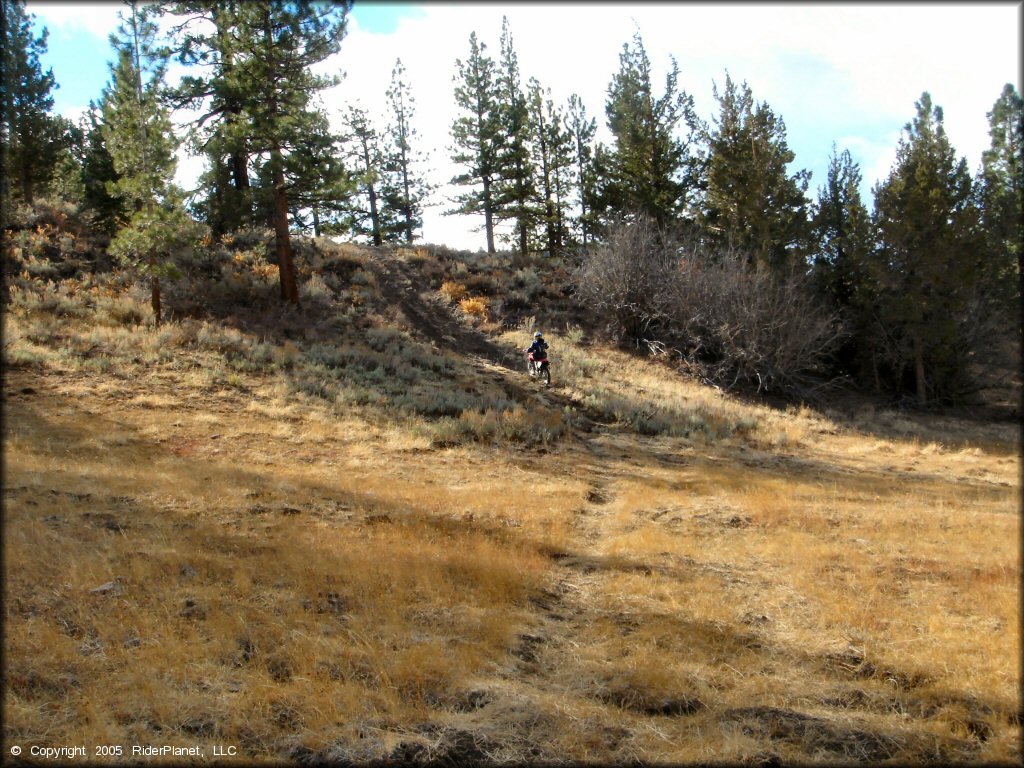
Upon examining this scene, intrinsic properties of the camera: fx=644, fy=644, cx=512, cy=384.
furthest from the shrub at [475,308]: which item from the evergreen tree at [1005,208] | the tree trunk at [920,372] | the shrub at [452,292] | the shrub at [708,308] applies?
the evergreen tree at [1005,208]

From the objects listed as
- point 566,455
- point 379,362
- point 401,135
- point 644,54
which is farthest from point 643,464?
point 401,135

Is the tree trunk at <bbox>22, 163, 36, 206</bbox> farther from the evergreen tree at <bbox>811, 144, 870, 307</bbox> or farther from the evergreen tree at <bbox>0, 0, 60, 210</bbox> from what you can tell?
the evergreen tree at <bbox>811, 144, 870, 307</bbox>

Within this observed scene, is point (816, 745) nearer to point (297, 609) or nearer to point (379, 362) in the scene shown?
point (297, 609)

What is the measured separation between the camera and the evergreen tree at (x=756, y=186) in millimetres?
31391

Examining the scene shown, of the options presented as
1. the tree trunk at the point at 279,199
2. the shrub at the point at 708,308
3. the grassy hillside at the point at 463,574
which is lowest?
the grassy hillside at the point at 463,574

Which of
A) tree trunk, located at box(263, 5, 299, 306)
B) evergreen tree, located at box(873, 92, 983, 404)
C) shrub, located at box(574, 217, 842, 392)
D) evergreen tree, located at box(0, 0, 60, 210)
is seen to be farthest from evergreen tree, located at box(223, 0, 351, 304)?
evergreen tree, located at box(873, 92, 983, 404)

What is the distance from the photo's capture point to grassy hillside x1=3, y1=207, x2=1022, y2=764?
4.68 metres

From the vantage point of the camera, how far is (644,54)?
125ft

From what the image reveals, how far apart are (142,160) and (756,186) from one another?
85.9ft

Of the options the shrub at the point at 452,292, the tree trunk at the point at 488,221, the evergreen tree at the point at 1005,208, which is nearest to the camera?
the evergreen tree at the point at 1005,208

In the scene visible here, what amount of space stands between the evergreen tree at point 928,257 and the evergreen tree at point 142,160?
1116 inches

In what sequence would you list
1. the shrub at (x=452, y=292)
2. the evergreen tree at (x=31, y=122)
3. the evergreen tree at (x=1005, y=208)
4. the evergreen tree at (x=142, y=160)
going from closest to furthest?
the evergreen tree at (x=142, y=160) < the evergreen tree at (x=31, y=122) < the evergreen tree at (x=1005, y=208) < the shrub at (x=452, y=292)

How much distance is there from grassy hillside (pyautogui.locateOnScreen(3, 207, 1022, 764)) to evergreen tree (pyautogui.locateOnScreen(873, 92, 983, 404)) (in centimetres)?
1020

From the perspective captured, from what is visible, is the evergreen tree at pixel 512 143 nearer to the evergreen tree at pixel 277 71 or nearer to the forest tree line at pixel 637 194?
the forest tree line at pixel 637 194
